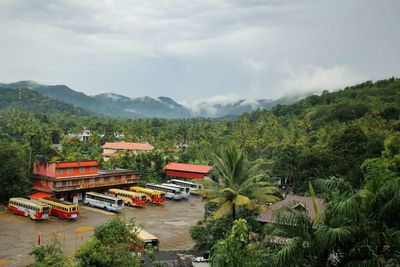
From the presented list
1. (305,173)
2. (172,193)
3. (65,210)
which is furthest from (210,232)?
(172,193)

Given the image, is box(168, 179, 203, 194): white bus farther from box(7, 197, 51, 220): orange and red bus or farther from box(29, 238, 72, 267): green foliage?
box(29, 238, 72, 267): green foliage

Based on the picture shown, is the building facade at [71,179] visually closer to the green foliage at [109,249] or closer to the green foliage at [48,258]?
the green foliage at [48,258]

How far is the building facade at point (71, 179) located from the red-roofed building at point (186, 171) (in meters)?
8.65

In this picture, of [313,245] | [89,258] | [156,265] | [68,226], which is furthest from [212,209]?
[313,245]

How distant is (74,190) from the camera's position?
3456 centimetres

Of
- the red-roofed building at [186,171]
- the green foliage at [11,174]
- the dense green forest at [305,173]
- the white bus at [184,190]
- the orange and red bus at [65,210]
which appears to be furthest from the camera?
the red-roofed building at [186,171]

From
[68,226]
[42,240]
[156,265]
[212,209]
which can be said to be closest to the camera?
[156,265]

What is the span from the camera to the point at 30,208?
27922 millimetres

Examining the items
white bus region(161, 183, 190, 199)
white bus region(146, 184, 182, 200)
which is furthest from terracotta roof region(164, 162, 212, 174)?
white bus region(146, 184, 182, 200)

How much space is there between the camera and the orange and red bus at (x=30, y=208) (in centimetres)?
2747

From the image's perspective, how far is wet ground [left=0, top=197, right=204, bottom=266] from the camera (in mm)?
21859

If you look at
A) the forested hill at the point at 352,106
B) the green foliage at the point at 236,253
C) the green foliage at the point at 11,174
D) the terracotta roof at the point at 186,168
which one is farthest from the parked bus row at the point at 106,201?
the forested hill at the point at 352,106

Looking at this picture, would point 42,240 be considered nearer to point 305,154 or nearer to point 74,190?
point 74,190

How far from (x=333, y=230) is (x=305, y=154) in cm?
2977
